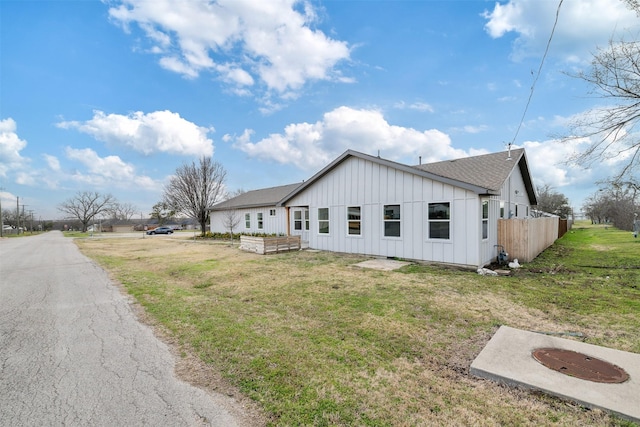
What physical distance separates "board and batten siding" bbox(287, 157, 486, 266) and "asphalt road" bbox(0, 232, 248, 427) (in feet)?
28.3

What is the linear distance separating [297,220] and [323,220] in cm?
388

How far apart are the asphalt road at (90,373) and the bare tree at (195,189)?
79.6ft

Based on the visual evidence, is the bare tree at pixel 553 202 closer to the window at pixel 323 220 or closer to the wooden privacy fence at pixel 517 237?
the wooden privacy fence at pixel 517 237

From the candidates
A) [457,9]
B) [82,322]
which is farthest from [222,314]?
[457,9]

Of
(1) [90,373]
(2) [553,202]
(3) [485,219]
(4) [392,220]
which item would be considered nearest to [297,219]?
(4) [392,220]

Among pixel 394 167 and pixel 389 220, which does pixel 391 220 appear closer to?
pixel 389 220

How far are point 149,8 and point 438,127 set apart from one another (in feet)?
48.8

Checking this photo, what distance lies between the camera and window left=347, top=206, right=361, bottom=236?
12272 millimetres

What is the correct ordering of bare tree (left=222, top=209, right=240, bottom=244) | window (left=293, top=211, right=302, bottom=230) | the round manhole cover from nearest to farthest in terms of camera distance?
→ 1. the round manhole cover
2. window (left=293, top=211, right=302, bottom=230)
3. bare tree (left=222, top=209, right=240, bottom=244)

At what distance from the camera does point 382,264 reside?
32.8 feet

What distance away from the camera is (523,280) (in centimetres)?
770

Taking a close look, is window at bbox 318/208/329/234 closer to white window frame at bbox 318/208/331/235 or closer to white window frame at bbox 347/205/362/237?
white window frame at bbox 318/208/331/235

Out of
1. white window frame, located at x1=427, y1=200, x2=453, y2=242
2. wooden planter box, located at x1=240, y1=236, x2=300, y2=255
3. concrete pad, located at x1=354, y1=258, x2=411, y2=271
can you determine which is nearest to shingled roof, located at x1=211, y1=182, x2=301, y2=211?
wooden planter box, located at x1=240, y1=236, x2=300, y2=255

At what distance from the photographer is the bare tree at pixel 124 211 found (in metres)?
79.9
